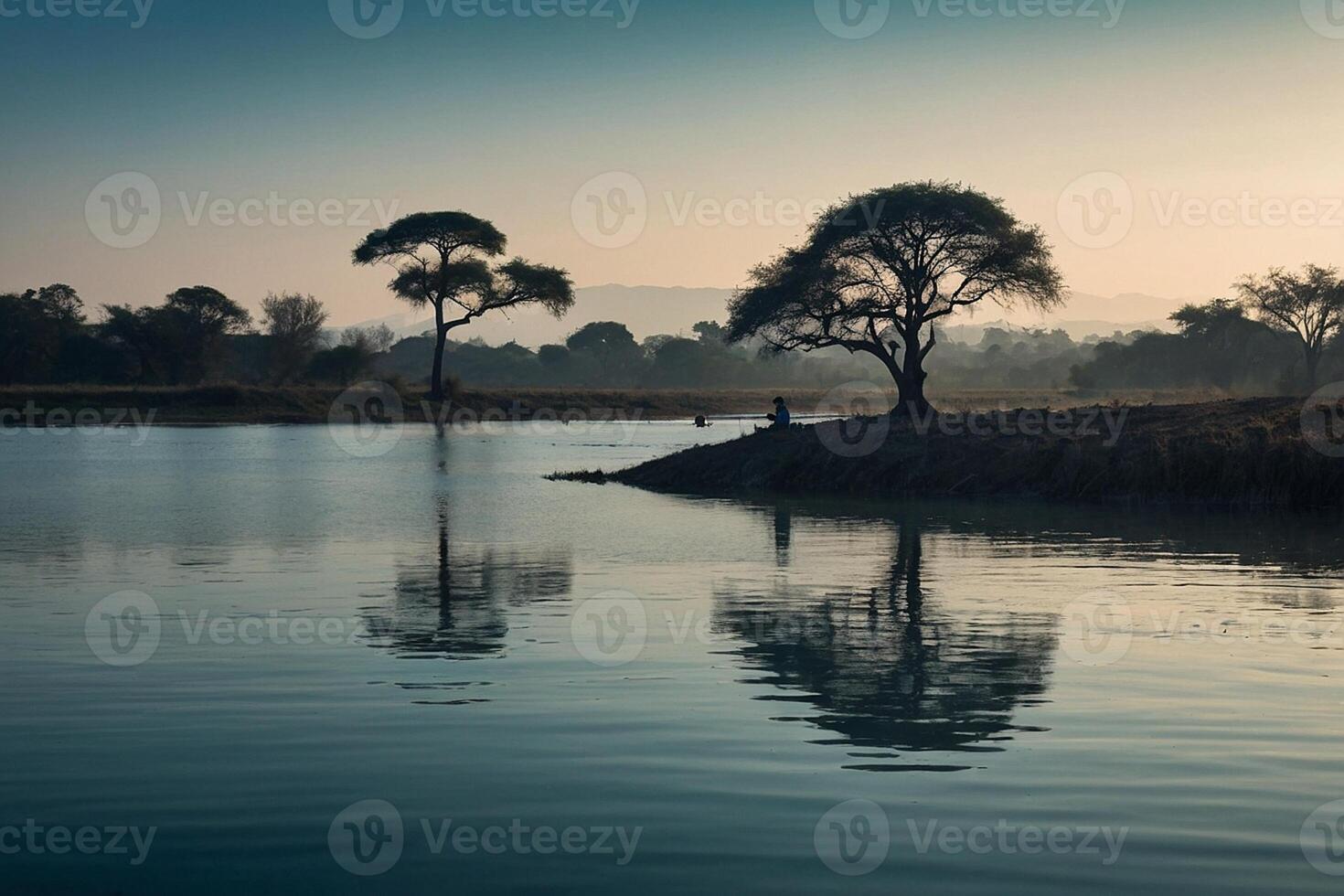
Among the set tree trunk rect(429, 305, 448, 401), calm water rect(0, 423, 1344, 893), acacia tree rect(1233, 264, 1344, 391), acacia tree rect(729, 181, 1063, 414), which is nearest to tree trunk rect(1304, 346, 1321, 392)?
acacia tree rect(1233, 264, 1344, 391)

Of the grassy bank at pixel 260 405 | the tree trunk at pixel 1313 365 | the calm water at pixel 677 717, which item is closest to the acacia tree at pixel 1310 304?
the tree trunk at pixel 1313 365

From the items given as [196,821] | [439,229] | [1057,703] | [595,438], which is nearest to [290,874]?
[196,821]

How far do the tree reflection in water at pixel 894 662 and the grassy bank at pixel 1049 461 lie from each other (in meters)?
17.0

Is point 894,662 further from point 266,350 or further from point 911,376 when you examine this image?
point 266,350

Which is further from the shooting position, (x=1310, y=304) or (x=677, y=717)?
(x=1310, y=304)

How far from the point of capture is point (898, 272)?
5159 cm

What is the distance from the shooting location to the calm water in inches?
289

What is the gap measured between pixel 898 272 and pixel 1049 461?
18.0 metres

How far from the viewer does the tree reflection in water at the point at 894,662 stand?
1009cm

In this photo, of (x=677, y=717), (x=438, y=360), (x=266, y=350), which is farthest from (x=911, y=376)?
(x=266, y=350)

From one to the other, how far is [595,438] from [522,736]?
64073 millimetres

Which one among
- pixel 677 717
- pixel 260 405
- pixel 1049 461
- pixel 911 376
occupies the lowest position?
pixel 677 717

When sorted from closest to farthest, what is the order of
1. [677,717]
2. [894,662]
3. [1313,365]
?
1. [677,717]
2. [894,662]
3. [1313,365]

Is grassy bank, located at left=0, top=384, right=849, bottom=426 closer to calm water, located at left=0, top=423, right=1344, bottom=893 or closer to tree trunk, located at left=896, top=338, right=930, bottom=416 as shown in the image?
tree trunk, located at left=896, top=338, right=930, bottom=416
